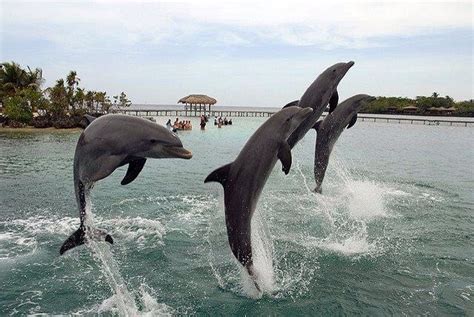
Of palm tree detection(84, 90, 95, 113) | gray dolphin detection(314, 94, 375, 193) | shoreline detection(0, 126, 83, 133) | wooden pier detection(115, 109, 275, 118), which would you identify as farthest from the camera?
wooden pier detection(115, 109, 275, 118)

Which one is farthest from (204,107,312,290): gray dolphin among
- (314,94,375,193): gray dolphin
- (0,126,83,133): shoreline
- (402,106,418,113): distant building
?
(402,106,418,113): distant building

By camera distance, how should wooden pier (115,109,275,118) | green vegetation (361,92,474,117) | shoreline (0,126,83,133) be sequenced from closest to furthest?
shoreline (0,126,83,133) → wooden pier (115,109,275,118) → green vegetation (361,92,474,117)

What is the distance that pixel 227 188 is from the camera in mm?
6180

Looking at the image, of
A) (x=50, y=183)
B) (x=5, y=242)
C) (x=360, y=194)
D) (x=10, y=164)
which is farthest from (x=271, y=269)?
(x=10, y=164)

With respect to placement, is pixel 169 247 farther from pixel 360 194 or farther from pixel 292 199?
pixel 360 194

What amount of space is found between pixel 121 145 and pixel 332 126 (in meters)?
6.30

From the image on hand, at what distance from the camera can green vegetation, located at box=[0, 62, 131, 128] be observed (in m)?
50.6

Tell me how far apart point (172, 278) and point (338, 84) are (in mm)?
5216

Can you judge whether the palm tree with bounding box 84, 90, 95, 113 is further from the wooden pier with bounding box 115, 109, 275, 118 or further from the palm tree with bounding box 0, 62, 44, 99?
the wooden pier with bounding box 115, 109, 275, 118

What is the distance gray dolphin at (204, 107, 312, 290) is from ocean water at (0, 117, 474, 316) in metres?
2.05

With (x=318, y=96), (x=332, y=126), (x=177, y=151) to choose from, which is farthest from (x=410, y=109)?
(x=177, y=151)

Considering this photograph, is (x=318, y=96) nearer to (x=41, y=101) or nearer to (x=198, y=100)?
(x=41, y=101)

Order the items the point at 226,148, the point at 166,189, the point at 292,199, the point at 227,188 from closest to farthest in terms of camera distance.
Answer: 1. the point at 227,188
2. the point at 292,199
3. the point at 166,189
4. the point at 226,148

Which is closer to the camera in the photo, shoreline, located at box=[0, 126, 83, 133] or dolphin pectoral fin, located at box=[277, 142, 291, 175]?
dolphin pectoral fin, located at box=[277, 142, 291, 175]
